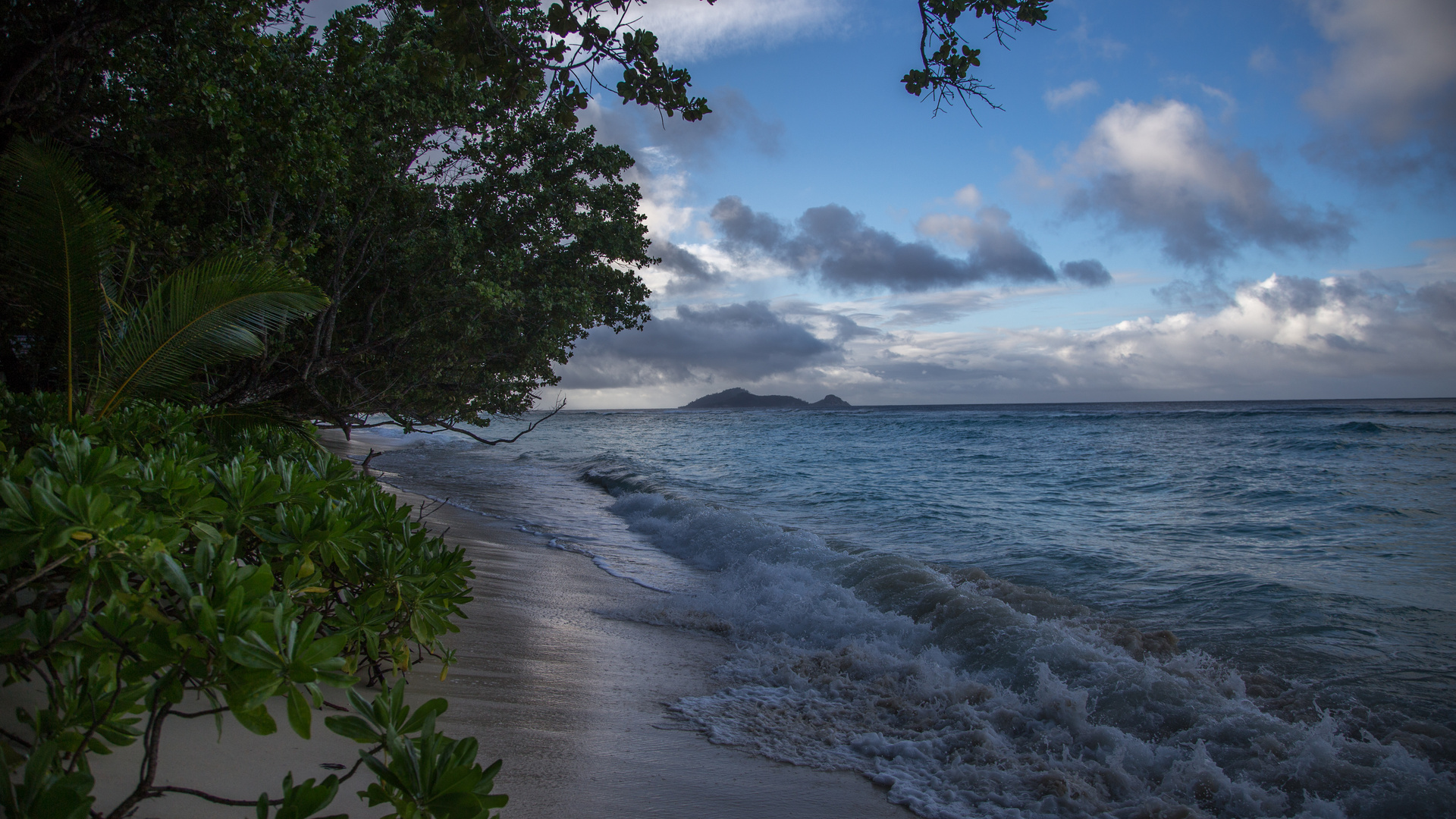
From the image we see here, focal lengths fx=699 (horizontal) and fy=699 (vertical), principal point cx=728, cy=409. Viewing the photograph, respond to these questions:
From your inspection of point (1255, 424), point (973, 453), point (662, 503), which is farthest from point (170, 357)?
point (1255, 424)

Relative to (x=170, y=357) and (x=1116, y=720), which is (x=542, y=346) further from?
(x=1116, y=720)

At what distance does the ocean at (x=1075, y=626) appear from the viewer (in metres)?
3.81

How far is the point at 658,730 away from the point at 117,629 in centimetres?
287

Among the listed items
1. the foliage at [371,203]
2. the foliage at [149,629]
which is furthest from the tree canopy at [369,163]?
the foliage at [149,629]

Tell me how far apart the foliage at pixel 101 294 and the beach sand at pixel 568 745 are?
8.90 feet

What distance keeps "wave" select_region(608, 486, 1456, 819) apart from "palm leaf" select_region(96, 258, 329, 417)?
3933 mm

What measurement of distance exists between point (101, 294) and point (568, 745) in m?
4.44

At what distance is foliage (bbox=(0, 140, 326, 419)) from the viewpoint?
14.5ft

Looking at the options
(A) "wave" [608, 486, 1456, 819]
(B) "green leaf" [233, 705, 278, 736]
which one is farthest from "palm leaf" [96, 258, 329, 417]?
(B) "green leaf" [233, 705, 278, 736]

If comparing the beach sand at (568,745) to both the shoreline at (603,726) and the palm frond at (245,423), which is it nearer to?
the shoreline at (603,726)

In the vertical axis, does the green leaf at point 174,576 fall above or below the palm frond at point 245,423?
below

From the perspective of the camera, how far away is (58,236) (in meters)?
4.48

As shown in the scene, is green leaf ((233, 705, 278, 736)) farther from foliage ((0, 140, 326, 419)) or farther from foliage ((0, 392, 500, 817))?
foliage ((0, 140, 326, 419))

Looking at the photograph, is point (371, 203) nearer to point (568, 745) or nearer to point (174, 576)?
point (568, 745)
